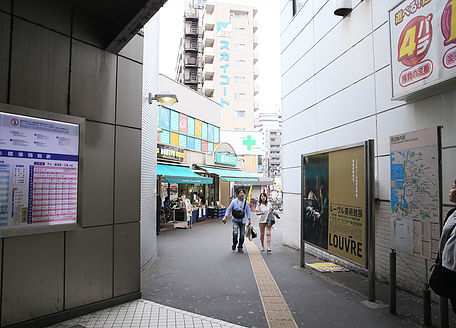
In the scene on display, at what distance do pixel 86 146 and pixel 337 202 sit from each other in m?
4.29

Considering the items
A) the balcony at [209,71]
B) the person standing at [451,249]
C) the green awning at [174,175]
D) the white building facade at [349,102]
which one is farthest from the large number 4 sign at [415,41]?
the balcony at [209,71]

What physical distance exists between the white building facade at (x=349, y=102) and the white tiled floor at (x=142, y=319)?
11.8 ft

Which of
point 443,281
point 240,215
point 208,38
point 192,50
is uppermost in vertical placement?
point 192,50

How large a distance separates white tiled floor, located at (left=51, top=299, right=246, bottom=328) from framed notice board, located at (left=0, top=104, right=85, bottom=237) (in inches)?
47.4

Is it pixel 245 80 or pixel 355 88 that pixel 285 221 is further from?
pixel 245 80

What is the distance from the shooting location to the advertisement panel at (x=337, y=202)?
4871 mm

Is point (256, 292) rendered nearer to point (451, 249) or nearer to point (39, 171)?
point (451, 249)

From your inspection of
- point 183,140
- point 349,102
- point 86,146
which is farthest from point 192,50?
point 86,146

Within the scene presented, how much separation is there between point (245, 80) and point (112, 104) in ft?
122

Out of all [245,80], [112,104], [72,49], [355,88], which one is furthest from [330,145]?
[245,80]

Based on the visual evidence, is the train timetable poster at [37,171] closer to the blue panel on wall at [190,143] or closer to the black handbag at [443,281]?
the black handbag at [443,281]

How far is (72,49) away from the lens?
4039 millimetres

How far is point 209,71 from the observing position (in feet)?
136

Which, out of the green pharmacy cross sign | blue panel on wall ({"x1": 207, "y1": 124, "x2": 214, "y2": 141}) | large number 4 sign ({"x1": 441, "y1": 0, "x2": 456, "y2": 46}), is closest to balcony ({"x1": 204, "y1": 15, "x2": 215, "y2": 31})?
the green pharmacy cross sign
